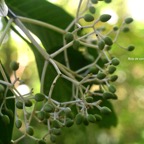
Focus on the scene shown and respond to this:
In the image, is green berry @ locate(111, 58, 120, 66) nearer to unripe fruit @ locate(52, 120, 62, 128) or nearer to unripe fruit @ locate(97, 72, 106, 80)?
unripe fruit @ locate(97, 72, 106, 80)

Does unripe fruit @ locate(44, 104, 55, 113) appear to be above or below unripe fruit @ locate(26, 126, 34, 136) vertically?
above

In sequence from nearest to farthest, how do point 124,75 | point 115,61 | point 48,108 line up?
point 48,108 → point 115,61 → point 124,75

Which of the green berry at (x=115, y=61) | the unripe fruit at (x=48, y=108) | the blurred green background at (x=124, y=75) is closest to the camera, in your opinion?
the unripe fruit at (x=48, y=108)

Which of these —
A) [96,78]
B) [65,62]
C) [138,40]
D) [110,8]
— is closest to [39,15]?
[65,62]

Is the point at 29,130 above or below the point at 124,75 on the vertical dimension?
above

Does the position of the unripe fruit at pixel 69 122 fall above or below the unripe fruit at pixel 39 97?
below

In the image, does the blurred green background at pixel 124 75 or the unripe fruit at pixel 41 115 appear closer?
the unripe fruit at pixel 41 115

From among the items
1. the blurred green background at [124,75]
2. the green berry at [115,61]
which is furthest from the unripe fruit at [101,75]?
the blurred green background at [124,75]

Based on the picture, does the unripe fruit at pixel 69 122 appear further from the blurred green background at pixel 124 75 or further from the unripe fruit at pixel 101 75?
the blurred green background at pixel 124 75

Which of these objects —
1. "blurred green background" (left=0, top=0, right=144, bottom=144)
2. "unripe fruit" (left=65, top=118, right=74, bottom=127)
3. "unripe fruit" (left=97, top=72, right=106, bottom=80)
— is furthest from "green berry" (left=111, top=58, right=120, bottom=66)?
"blurred green background" (left=0, top=0, right=144, bottom=144)

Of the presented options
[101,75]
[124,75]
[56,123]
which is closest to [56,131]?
[56,123]

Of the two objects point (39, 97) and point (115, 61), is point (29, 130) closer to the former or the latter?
point (39, 97)
